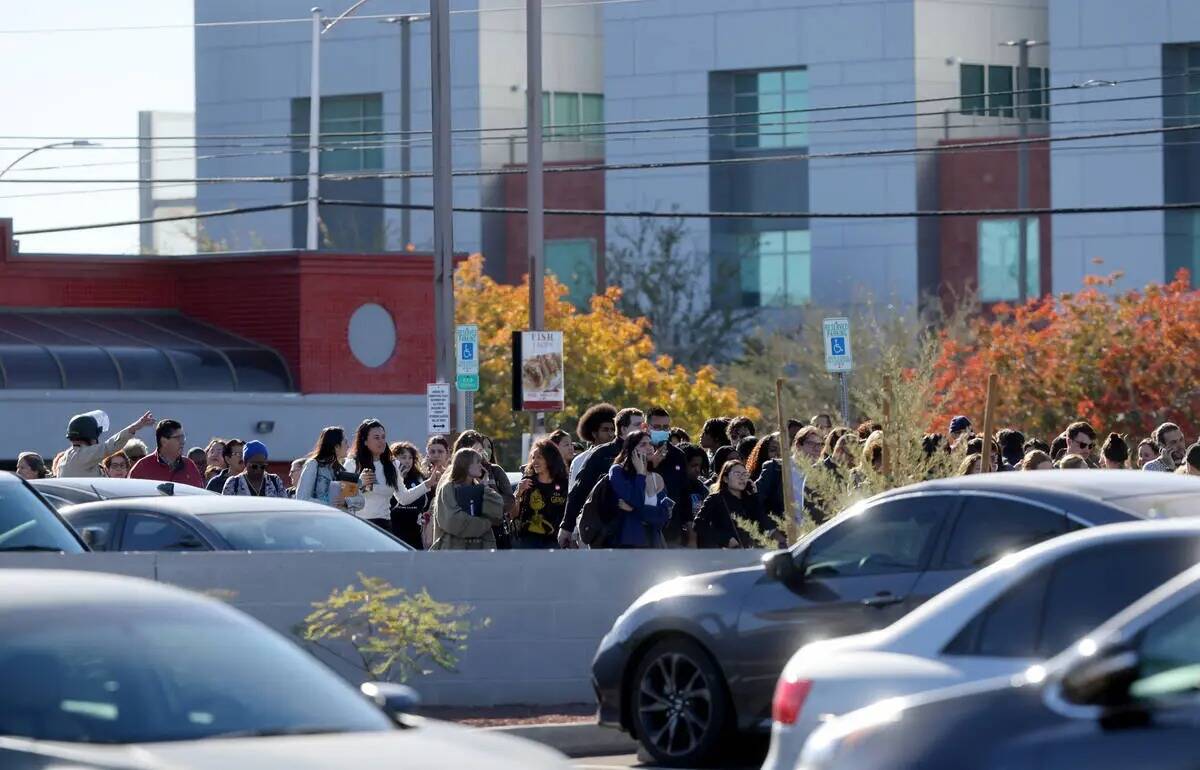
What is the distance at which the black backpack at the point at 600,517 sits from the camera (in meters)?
15.6

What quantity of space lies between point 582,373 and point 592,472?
115 feet

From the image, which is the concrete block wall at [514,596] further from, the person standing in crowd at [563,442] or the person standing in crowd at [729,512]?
the person standing in crowd at [563,442]

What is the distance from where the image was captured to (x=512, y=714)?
14.0 metres

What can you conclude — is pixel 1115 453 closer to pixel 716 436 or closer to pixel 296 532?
pixel 716 436

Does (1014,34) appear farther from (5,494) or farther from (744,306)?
(5,494)

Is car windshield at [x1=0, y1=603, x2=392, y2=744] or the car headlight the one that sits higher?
car windshield at [x1=0, y1=603, x2=392, y2=744]

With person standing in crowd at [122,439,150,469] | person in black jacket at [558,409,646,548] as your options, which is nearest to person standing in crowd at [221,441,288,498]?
person standing in crowd at [122,439,150,469]

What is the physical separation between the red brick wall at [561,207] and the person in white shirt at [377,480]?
47.9m

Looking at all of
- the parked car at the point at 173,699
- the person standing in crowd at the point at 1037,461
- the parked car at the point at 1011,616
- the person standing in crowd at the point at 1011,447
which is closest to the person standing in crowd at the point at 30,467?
the person standing in crowd at the point at 1011,447

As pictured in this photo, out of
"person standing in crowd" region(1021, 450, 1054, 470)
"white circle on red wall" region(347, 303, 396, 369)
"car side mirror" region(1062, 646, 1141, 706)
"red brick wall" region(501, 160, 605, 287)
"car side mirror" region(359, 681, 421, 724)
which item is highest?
"red brick wall" region(501, 160, 605, 287)

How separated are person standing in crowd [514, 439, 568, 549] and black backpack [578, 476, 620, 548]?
3.40 feet

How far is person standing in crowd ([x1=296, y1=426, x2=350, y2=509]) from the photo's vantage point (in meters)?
17.6

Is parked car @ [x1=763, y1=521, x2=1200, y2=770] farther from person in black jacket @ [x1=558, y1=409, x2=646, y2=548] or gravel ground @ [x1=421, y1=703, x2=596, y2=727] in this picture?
person in black jacket @ [x1=558, y1=409, x2=646, y2=548]

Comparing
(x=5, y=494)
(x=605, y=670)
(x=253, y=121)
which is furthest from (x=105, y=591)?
(x=253, y=121)
